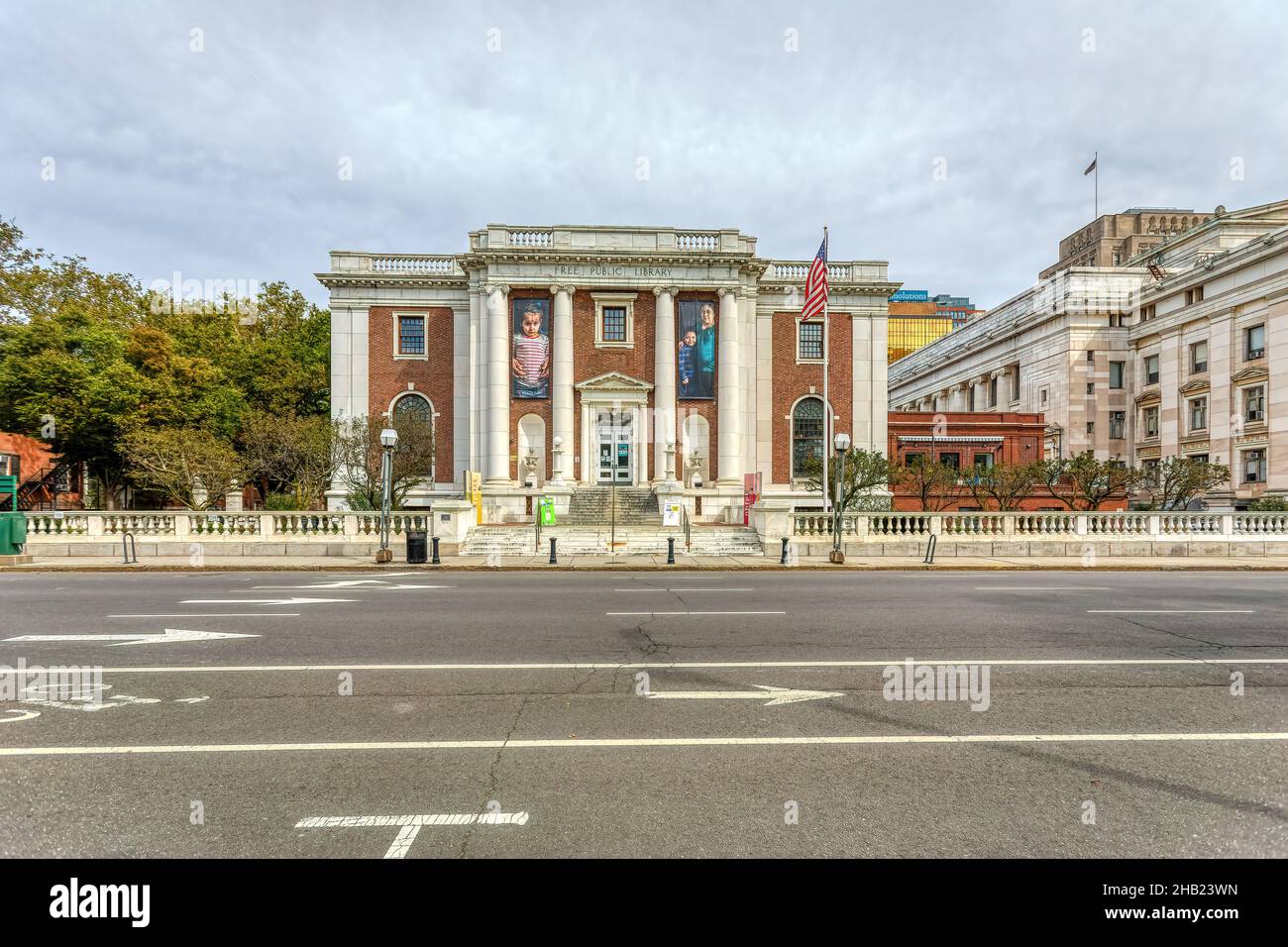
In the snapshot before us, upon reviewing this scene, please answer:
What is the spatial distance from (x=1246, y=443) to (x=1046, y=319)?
1726 centimetres

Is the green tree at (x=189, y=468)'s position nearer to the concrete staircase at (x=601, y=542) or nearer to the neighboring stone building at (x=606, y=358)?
the neighboring stone building at (x=606, y=358)

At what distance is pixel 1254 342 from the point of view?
3838 centimetres

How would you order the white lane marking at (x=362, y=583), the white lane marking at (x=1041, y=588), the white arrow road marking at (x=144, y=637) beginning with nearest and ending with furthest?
the white arrow road marking at (x=144, y=637) → the white lane marking at (x=362, y=583) → the white lane marking at (x=1041, y=588)

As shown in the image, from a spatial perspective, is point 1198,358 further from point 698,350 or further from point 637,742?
point 637,742

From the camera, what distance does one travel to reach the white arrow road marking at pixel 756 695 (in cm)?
591

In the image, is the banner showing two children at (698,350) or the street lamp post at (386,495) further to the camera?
the banner showing two children at (698,350)

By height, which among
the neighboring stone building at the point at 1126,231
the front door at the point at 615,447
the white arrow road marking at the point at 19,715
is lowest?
the white arrow road marking at the point at 19,715

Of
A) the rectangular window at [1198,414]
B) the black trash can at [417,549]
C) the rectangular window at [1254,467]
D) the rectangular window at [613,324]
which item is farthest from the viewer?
the rectangular window at [1198,414]

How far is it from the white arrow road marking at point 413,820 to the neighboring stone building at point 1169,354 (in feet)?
Answer: 157

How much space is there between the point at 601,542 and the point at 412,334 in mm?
20266

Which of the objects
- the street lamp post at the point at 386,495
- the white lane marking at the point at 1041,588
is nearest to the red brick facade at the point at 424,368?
the street lamp post at the point at 386,495

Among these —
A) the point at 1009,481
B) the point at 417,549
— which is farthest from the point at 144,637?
the point at 1009,481

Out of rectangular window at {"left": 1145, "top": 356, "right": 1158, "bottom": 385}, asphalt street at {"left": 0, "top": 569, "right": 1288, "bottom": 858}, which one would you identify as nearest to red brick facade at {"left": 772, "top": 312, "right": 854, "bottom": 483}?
asphalt street at {"left": 0, "top": 569, "right": 1288, "bottom": 858}
